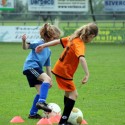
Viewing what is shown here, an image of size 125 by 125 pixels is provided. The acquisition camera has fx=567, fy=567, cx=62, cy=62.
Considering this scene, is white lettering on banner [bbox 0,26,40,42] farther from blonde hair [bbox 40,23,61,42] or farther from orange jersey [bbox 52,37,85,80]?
orange jersey [bbox 52,37,85,80]

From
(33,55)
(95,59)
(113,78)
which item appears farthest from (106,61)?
(33,55)

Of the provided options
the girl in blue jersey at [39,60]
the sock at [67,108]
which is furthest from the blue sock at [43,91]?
the sock at [67,108]

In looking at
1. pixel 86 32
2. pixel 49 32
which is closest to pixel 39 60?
pixel 49 32

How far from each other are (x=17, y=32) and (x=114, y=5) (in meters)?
7.63

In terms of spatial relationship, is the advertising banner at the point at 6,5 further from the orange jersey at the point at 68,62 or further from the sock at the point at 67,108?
the sock at the point at 67,108

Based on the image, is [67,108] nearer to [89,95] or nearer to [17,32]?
[89,95]

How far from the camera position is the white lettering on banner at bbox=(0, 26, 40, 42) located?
3393cm

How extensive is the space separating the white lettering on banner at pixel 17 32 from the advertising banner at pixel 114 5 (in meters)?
6.68

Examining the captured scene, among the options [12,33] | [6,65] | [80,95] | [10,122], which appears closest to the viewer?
[10,122]

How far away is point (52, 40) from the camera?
9.22 m

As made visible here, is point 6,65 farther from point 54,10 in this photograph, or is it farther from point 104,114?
point 54,10

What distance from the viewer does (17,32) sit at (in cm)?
3469

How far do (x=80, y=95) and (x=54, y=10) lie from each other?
25824 mm

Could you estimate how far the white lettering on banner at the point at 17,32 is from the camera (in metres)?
33.9
